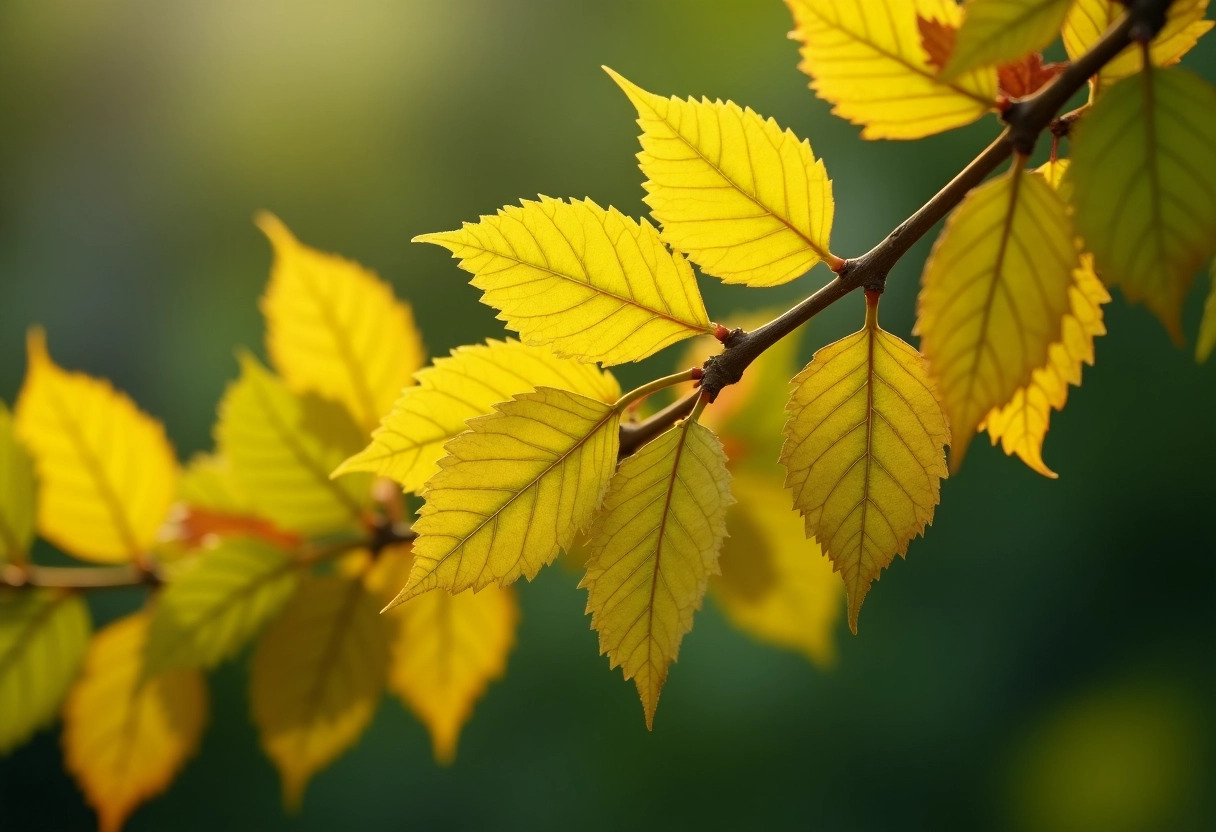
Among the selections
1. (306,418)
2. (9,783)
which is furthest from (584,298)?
(9,783)

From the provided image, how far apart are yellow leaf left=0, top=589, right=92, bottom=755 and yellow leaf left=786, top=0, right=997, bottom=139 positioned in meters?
0.42

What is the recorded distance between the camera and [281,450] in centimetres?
43

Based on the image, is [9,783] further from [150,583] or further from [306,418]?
[306,418]

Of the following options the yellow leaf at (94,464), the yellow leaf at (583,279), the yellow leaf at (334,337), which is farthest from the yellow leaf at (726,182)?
the yellow leaf at (94,464)

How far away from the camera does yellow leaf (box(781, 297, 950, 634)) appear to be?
241mm

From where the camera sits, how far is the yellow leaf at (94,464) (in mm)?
452


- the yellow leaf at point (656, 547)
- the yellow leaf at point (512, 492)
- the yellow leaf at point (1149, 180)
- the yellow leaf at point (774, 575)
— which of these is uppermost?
the yellow leaf at point (1149, 180)

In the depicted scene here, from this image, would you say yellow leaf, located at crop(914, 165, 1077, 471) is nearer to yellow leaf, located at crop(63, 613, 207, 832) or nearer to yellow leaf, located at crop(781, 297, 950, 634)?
yellow leaf, located at crop(781, 297, 950, 634)

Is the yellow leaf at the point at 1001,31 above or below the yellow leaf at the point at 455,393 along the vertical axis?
above

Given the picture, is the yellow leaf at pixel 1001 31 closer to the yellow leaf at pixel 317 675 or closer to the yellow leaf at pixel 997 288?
the yellow leaf at pixel 997 288

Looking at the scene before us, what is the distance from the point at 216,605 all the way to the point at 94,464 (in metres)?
0.11

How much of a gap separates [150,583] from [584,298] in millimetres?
323

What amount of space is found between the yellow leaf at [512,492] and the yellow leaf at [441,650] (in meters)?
0.21

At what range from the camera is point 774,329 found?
0.24m
